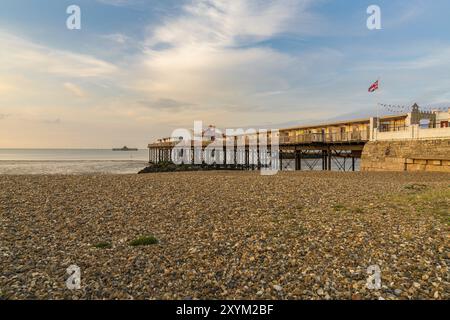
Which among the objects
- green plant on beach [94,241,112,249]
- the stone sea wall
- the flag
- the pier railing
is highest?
the flag

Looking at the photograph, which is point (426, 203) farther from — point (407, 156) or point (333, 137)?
point (333, 137)

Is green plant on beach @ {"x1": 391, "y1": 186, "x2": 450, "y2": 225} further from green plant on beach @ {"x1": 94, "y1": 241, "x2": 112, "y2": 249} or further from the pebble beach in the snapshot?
green plant on beach @ {"x1": 94, "y1": 241, "x2": 112, "y2": 249}

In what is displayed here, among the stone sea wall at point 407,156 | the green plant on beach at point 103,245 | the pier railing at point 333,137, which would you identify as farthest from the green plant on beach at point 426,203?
the pier railing at point 333,137

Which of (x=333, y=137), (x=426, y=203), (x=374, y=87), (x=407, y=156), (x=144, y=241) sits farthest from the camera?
(x=333, y=137)

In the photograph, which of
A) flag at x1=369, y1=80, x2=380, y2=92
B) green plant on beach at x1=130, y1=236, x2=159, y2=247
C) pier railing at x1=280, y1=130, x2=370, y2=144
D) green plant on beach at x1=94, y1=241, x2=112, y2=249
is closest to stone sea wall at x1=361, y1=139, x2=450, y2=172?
pier railing at x1=280, y1=130, x2=370, y2=144

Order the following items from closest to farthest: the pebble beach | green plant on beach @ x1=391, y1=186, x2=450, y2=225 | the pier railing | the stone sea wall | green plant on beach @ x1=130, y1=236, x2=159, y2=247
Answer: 1. the pebble beach
2. green plant on beach @ x1=130, y1=236, x2=159, y2=247
3. green plant on beach @ x1=391, y1=186, x2=450, y2=225
4. the stone sea wall
5. the pier railing

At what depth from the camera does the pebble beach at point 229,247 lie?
5.80 meters

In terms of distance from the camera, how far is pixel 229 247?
7938mm

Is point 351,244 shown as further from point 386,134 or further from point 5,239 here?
point 386,134

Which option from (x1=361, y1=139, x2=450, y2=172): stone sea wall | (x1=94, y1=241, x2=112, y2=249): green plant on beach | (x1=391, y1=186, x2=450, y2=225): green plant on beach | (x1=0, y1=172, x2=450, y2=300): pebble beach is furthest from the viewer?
(x1=361, y1=139, x2=450, y2=172): stone sea wall

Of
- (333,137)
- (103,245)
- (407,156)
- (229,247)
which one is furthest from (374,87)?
(103,245)

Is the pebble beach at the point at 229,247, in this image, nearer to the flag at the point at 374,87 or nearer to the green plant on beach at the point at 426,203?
the green plant on beach at the point at 426,203

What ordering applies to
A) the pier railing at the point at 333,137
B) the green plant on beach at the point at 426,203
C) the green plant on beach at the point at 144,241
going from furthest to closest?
the pier railing at the point at 333,137
the green plant on beach at the point at 426,203
the green plant on beach at the point at 144,241

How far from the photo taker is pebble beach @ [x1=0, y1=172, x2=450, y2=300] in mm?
5797
